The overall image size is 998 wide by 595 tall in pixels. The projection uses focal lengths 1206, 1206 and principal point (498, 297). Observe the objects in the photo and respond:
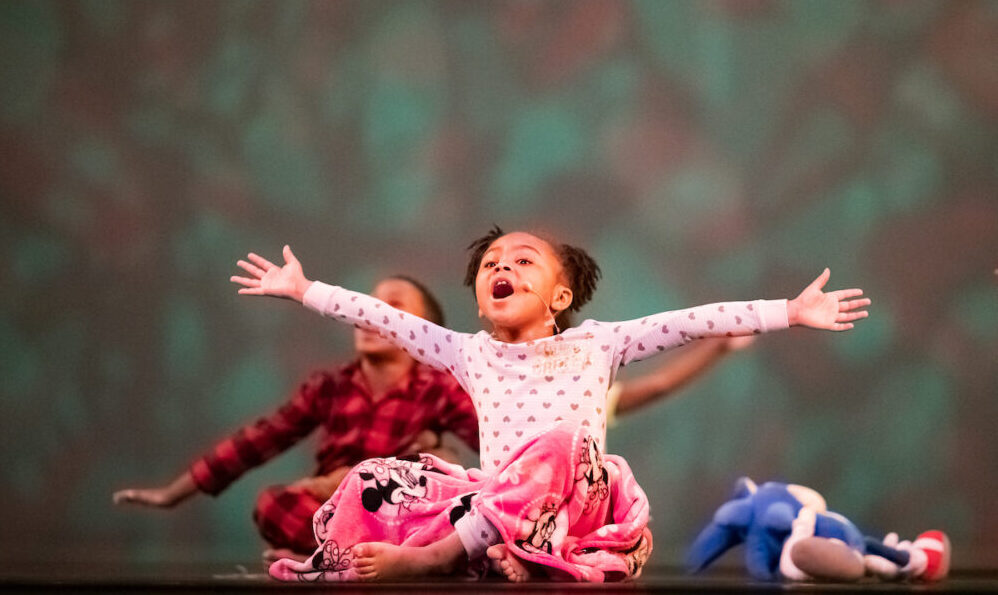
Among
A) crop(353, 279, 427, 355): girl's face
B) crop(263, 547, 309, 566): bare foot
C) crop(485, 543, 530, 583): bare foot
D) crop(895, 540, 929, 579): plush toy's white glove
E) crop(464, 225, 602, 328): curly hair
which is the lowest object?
crop(895, 540, 929, 579): plush toy's white glove

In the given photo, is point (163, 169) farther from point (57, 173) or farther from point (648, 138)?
point (648, 138)

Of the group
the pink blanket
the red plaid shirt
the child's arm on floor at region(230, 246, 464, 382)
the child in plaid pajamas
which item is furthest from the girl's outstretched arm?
the red plaid shirt

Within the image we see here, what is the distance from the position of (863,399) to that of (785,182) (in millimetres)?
561

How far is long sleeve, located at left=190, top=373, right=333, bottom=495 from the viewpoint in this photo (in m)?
2.92

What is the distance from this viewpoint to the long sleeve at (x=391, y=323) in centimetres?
204

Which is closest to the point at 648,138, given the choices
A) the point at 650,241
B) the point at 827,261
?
the point at 650,241

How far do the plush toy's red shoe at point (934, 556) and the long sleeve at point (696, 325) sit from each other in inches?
18.4

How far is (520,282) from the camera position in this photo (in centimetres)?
199

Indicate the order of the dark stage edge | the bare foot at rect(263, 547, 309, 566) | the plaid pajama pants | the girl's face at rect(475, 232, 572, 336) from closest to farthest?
the dark stage edge, the girl's face at rect(475, 232, 572, 336), the bare foot at rect(263, 547, 309, 566), the plaid pajama pants

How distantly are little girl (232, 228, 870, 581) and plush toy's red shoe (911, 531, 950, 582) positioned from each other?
43cm

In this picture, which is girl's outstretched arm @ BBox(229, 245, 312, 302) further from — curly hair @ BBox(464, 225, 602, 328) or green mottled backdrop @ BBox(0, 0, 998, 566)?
green mottled backdrop @ BBox(0, 0, 998, 566)

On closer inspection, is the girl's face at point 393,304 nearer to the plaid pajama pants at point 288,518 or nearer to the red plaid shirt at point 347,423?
the red plaid shirt at point 347,423

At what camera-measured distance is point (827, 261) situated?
9.65 ft

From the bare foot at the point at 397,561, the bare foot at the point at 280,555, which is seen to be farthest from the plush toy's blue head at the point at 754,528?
the bare foot at the point at 280,555
